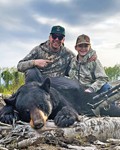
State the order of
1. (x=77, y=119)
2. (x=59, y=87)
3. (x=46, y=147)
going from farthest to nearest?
(x=59, y=87) → (x=77, y=119) → (x=46, y=147)

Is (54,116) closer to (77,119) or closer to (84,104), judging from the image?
(77,119)

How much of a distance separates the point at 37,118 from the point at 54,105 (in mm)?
753

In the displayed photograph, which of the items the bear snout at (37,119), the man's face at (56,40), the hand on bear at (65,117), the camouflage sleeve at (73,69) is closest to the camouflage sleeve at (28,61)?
the man's face at (56,40)

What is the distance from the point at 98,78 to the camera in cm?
638

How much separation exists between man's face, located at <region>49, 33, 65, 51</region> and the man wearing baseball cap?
293 mm

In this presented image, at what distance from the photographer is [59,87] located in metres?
5.73

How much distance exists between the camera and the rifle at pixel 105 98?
5684 millimetres

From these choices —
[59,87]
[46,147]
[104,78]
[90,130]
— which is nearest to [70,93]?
[59,87]

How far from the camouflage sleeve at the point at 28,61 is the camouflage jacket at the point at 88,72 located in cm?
72

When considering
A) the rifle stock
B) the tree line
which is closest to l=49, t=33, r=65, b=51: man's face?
the rifle stock

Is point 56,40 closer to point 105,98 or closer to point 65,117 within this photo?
point 105,98

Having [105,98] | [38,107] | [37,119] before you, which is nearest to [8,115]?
[38,107]

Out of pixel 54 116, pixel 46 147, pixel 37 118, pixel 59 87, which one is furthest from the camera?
pixel 59 87

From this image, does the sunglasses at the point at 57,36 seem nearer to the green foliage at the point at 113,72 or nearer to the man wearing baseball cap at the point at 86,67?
the man wearing baseball cap at the point at 86,67
